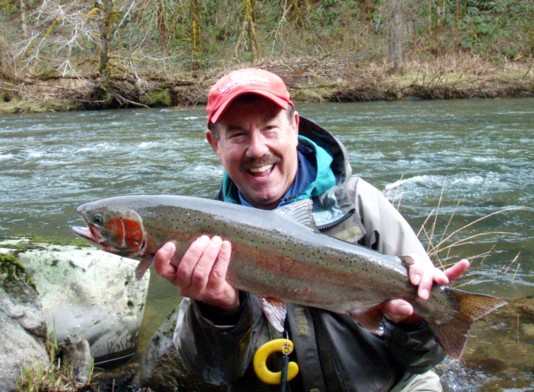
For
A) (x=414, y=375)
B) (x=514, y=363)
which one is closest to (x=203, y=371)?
(x=414, y=375)

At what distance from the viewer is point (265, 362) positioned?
255cm

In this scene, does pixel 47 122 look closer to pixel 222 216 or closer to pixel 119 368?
pixel 119 368

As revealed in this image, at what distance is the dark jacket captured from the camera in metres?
2.47

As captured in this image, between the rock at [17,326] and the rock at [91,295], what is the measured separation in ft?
Answer: 1.82

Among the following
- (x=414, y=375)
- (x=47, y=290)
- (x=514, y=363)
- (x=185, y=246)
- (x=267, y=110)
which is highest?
(x=267, y=110)

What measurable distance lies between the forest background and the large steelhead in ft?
56.0

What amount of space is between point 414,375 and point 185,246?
1238 mm

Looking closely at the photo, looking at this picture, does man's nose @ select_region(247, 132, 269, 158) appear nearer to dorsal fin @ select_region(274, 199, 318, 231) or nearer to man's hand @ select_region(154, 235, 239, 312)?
dorsal fin @ select_region(274, 199, 318, 231)

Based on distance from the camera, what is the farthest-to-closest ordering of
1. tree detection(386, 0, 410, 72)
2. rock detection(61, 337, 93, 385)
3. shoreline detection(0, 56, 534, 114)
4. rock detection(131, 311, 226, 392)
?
1. tree detection(386, 0, 410, 72)
2. shoreline detection(0, 56, 534, 114)
3. rock detection(131, 311, 226, 392)
4. rock detection(61, 337, 93, 385)

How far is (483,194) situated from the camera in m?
7.87

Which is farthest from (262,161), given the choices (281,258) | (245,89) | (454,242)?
(454,242)

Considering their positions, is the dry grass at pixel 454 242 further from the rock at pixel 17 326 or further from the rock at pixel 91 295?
the rock at pixel 17 326

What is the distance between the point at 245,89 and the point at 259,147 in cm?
27

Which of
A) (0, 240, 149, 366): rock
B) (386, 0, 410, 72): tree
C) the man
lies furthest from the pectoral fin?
(386, 0, 410, 72): tree
